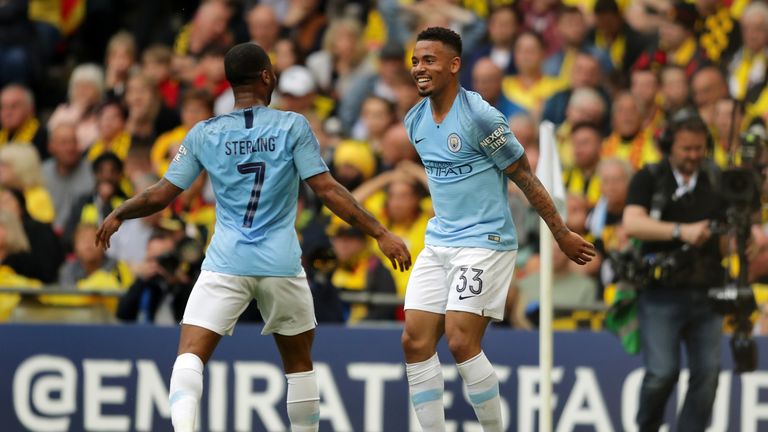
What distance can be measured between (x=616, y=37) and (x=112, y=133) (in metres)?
4.96

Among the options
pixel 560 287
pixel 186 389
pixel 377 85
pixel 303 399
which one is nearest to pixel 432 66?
pixel 303 399

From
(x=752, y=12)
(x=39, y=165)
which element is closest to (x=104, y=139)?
(x=39, y=165)

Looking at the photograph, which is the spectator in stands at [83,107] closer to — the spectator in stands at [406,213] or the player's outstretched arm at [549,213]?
the spectator in stands at [406,213]

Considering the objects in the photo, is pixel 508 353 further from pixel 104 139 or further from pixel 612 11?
pixel 104 139

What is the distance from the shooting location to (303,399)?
959cm

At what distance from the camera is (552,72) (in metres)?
15.3

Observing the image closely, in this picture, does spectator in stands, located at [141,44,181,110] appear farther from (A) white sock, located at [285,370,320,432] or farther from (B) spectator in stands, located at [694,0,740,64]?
(A) white sock, located at [285,370,320,432]

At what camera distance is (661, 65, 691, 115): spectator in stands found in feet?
45.5

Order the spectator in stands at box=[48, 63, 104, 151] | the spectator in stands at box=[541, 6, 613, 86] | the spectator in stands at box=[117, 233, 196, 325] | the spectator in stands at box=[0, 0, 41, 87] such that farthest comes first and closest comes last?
the spectator in stands at box=[0, 0, 41, 87] < the spectator in stands at box=[48, 63, 104, 151] < the spectator in stands at box=[541, 6, 613, 86] < the spectator in stands at box=[117, 233, 196, 325]

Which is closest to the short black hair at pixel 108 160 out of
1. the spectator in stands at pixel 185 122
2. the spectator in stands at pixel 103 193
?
the spectator in stands at pixel 103 193

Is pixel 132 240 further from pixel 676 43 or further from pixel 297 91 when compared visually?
pixel 676 43

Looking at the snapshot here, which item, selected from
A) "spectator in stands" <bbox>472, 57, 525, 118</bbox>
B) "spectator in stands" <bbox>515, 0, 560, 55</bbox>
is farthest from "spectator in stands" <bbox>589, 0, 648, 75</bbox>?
"spectator in stands" <bbox>472, 57, 525, 118</bbox>

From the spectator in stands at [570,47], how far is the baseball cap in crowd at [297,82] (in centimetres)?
219

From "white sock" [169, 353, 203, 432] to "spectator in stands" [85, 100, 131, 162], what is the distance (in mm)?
7024
